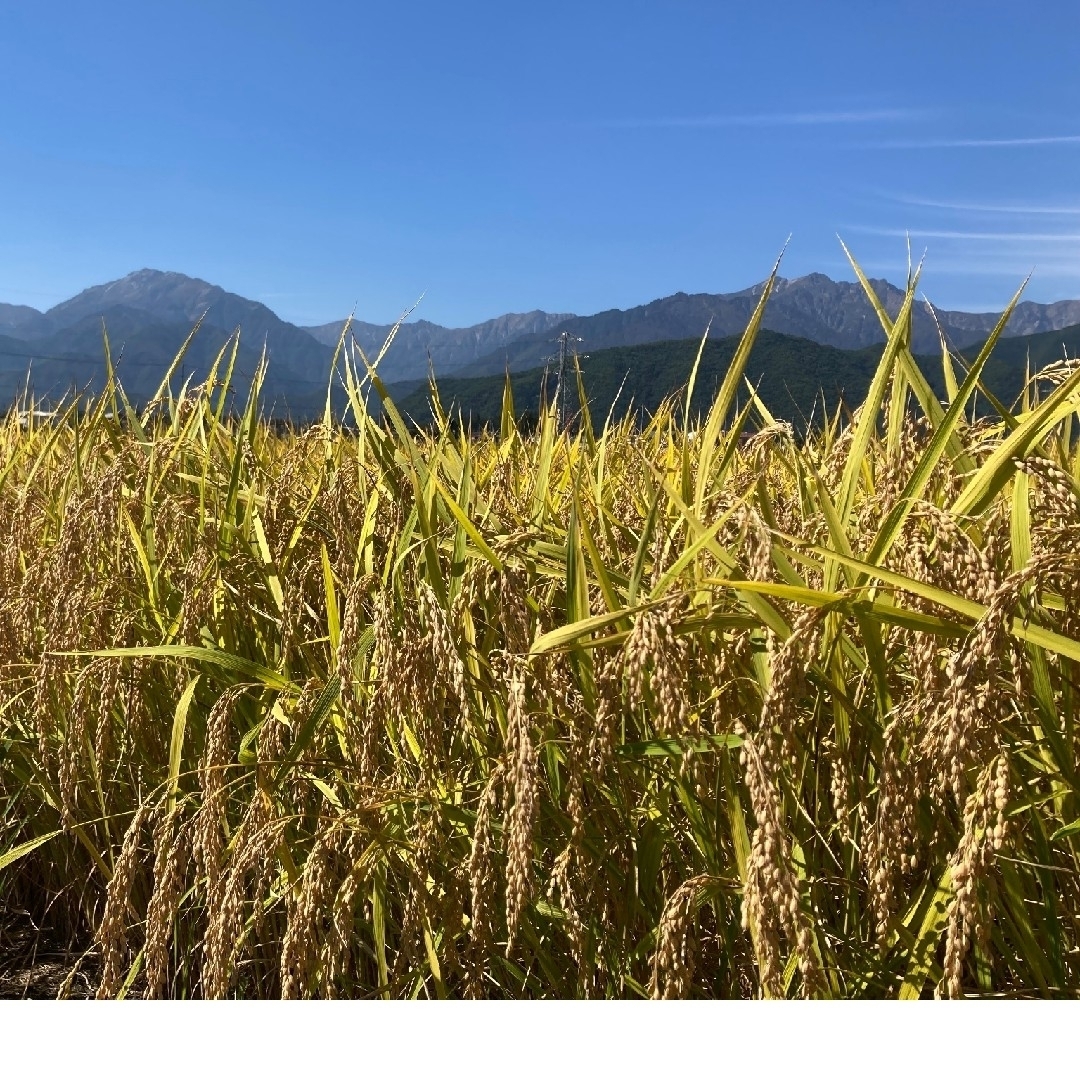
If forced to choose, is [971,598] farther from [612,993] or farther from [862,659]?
[612,993]

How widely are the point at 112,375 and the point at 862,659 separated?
2264 millimetres

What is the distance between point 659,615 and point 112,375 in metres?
2.29

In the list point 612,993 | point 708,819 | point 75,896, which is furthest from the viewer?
point 75,896

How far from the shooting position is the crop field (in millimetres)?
1051

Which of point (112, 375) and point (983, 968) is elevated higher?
point (112, 375)

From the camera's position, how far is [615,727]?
1.24 metres

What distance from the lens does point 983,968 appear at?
128cm

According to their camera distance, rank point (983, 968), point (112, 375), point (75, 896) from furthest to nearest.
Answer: point (112, 375) < point (75, 896) < point (983, 968)

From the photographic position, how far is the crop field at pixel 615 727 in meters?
1.05

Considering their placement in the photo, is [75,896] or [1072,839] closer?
[1072,839]
